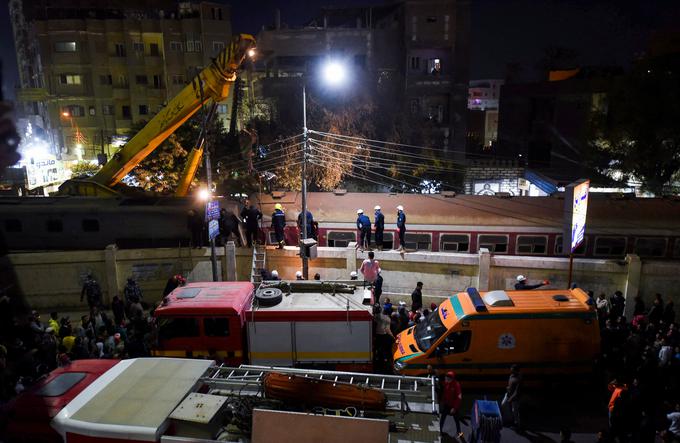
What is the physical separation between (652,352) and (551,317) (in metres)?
2.57

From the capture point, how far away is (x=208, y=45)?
42.2 meters

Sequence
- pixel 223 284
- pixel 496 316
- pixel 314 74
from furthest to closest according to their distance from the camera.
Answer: pixel 314 74 < pixel 223 284 < pixel 496 316

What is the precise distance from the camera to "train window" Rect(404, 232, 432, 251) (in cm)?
1956

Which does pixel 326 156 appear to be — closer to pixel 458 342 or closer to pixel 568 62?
pixel 458 342

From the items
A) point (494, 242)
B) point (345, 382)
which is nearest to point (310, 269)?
point (494, 242)

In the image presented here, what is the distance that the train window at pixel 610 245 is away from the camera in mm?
19125

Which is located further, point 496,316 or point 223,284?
point 223,284

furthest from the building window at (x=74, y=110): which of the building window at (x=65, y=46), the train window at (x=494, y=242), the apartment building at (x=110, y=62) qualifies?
the train window at (x=494, y=242)

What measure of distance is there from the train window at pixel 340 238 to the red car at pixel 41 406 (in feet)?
39.6

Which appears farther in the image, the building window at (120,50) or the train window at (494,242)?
the building window at (120,50)

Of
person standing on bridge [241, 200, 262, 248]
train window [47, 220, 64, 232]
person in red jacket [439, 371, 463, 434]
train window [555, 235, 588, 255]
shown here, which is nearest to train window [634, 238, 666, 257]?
train window [555, 235, 588, 255]

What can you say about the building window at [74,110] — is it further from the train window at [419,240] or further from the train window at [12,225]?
the train window at [419,240]

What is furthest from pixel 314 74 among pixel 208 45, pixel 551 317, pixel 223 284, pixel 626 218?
pixel 551 317

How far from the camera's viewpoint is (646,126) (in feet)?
85.7
